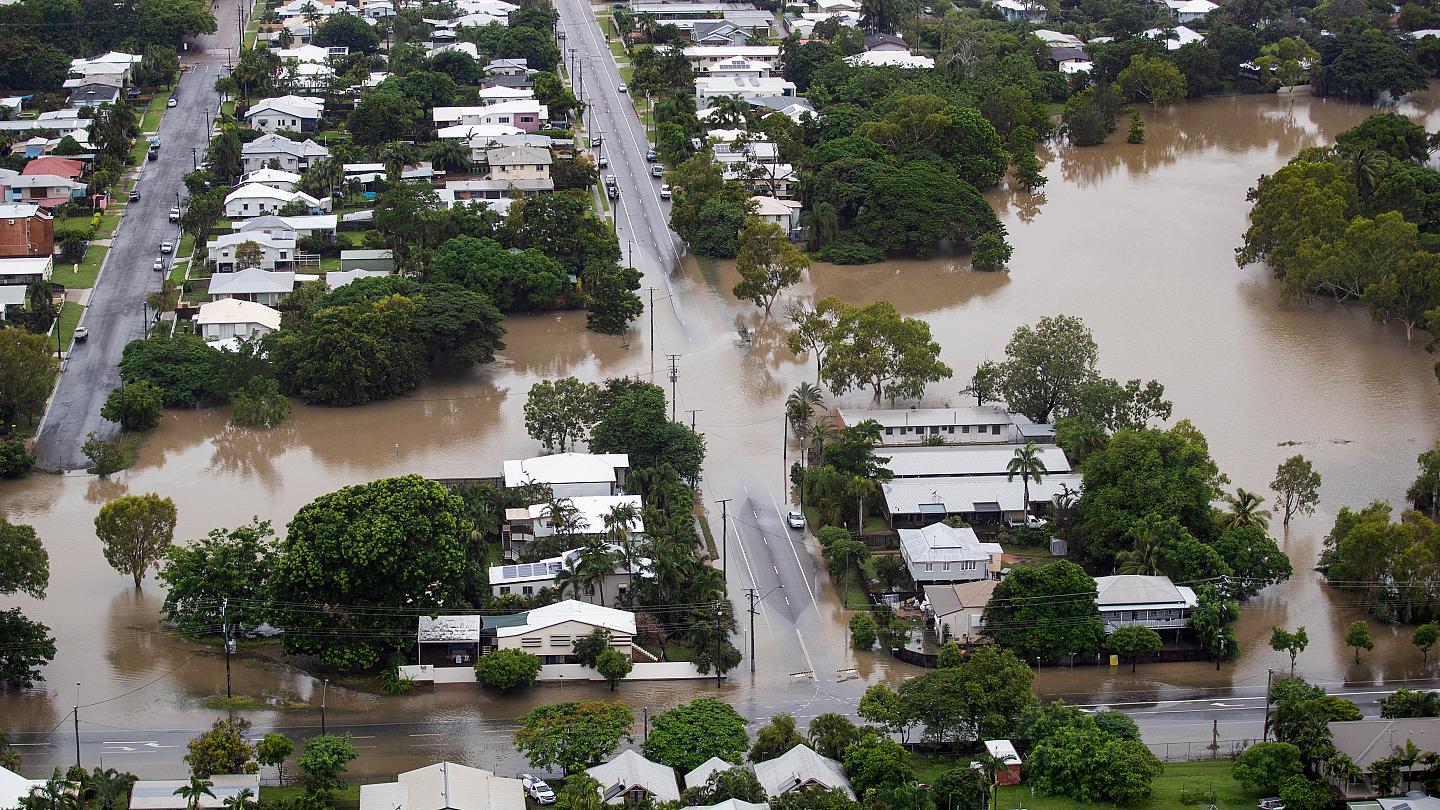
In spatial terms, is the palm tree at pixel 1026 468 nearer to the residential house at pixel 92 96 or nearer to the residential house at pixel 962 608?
the residential house at pixel 962 608

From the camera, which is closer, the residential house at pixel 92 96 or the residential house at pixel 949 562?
the residential house at pixel 949 562

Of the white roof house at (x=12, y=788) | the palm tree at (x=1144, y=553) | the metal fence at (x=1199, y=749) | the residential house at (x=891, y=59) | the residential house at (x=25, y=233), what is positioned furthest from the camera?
the residential house at (x=891, y=59)

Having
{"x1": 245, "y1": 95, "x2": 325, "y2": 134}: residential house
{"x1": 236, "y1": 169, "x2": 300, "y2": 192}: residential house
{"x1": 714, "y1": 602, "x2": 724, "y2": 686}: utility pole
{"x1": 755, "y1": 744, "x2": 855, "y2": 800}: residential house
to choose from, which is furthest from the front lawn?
{"x1": 755, "y1": 744, "x2": 855, "y2": 800}: residential house

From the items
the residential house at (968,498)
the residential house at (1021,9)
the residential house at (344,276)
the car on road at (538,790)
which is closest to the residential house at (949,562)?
the residential house at (968,498)

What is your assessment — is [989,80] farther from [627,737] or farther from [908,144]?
[627,737]

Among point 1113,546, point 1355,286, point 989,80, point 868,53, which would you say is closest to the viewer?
point 1113,546

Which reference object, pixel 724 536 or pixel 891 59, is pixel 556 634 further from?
pixel 891 59

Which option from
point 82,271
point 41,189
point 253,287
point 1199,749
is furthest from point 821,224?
point 1199,749

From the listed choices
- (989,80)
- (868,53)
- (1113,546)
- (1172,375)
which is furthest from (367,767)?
(868,53)
